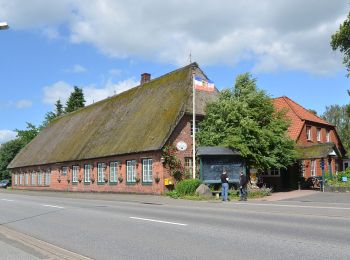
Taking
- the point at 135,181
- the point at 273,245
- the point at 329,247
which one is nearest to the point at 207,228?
the point at 273,245

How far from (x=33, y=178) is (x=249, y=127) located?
3488 cm

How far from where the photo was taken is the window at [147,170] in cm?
3177

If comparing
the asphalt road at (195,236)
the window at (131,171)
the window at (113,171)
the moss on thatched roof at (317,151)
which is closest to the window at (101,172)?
the window at (113,171)

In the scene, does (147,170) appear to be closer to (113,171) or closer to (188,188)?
(113,171)

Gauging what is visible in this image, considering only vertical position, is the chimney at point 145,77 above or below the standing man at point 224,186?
above

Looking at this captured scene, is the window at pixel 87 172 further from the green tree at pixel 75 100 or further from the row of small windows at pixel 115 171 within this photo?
the green tree at pixel 75 100

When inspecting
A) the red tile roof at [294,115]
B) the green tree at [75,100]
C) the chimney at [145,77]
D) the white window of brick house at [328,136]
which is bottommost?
the white window of brick house at [328,136]

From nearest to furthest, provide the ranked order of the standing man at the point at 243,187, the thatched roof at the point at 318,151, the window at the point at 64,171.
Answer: the standing man at the point at 243,187, the thatched roof at the point at 318,151, the window at the point at 64,171

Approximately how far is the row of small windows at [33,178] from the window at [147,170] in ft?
67.0

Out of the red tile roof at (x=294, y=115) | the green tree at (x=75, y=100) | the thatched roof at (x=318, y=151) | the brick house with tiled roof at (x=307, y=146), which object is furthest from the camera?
the green tree at (x=75, y=100)

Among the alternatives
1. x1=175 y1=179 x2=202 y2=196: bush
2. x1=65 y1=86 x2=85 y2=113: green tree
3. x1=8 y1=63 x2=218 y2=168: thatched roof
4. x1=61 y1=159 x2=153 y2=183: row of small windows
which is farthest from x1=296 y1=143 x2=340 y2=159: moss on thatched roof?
x1=65 y1=86 x2=85 y2=113: green tree

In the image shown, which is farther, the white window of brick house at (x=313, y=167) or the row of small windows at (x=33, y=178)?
the row of small windows at (x=33, y=178)

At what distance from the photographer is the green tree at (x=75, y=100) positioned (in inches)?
3034

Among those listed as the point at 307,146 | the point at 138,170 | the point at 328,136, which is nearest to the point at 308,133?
the point at 328,136
